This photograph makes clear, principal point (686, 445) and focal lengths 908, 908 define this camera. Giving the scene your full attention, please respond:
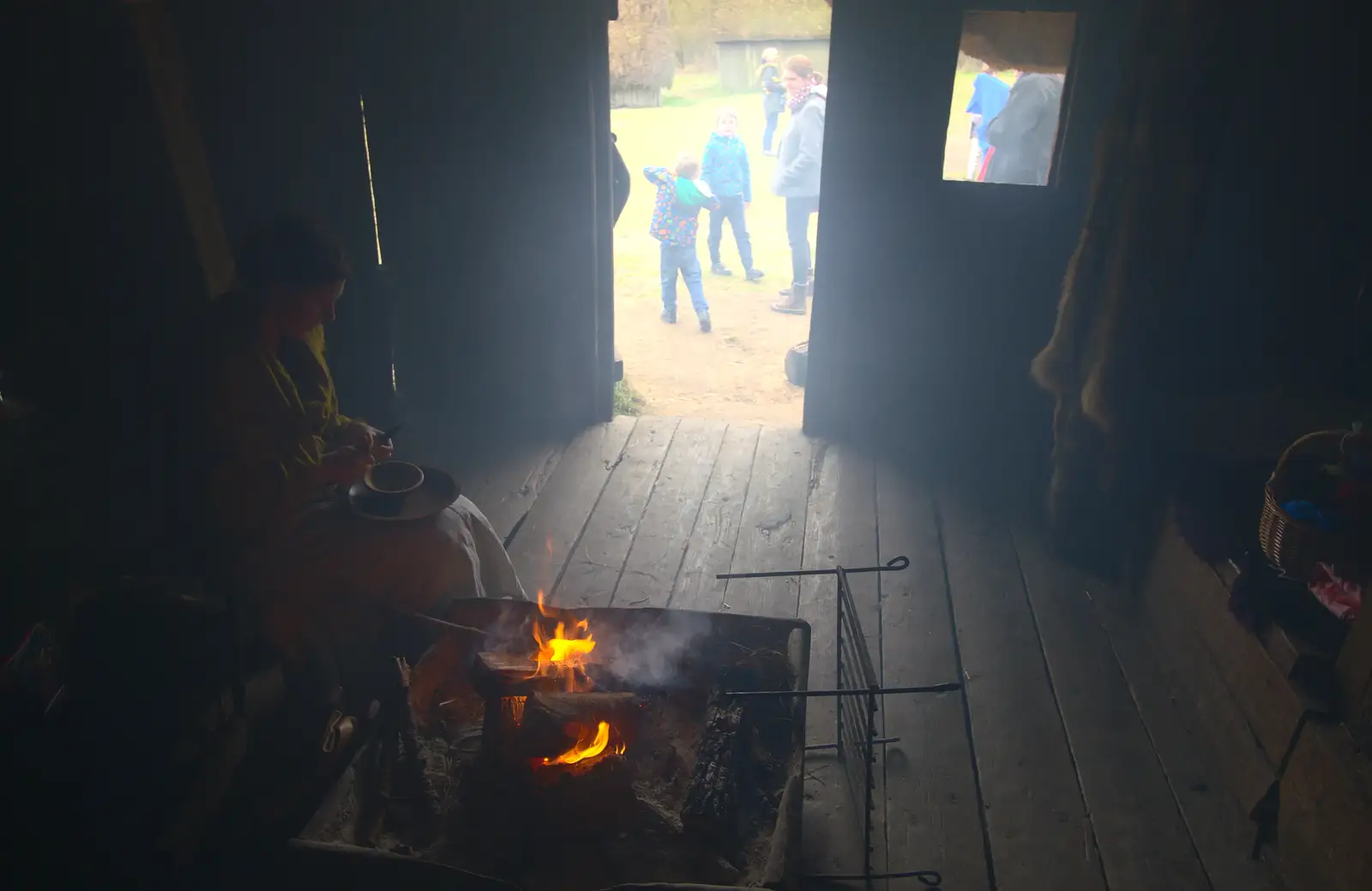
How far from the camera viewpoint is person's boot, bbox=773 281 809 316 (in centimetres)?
895

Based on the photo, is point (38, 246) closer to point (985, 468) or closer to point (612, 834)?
point (612, 834)

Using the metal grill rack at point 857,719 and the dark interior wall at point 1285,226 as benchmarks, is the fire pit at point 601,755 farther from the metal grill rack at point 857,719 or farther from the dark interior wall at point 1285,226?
the dark interior wall at point 1285,226

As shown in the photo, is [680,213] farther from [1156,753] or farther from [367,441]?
[1156,753]

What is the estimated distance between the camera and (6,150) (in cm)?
303

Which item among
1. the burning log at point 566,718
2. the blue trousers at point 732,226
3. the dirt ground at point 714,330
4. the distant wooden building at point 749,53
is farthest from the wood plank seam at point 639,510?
the distant wooden building at point 749,53

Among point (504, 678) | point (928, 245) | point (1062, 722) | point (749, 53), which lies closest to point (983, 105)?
point (928, 245)

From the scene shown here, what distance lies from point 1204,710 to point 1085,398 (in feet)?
4.31

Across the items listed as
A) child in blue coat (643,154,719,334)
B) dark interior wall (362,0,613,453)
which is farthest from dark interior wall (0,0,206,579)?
child in blue coat (643,154,719,334)

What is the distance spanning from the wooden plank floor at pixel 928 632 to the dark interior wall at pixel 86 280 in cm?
162

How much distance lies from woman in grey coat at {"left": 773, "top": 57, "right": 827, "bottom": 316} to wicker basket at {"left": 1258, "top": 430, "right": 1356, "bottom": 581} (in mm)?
5215

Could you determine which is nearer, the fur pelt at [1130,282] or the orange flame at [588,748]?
the orange flame at [588,748]

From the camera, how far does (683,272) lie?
8.25m

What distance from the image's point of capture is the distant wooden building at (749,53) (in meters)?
13.6

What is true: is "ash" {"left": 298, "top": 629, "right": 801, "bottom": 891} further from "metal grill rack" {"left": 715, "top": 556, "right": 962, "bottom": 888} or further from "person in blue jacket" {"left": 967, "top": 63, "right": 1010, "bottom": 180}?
"person in blue jacket" {"left": 967, "top": 63, "right": 1010, "bottom": 180}
